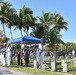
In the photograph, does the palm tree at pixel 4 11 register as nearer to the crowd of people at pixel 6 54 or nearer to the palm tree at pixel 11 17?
the palm tree at pixel 11 17

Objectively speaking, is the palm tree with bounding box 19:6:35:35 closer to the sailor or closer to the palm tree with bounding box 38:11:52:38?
the palm tree with bounding box 38:11:52:38

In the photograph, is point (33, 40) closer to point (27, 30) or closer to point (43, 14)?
point (27, 30)

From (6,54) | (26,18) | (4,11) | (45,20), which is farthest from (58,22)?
(6,54)

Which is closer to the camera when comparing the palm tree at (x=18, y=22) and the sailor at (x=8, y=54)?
the sailor at (x=8, y=54)

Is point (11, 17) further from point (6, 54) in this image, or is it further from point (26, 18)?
point (6, 54)

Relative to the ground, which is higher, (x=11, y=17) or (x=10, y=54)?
(x=11, y=17)

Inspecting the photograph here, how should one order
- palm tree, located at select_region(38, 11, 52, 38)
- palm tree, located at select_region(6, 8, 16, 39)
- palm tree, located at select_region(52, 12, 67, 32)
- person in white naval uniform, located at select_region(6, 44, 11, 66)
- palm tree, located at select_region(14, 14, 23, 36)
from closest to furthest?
person in white naval uniform, located at select_region(6, 44, 11, 66)
palm tree, located at select_region(6, 8, 16, 39)
palm tree, located at select_region(14, 14, 23, 36)
palm tree, located at select_region(38, 11, 52, 38)
palm tree, located at select_region(52, 12, 67, 32)

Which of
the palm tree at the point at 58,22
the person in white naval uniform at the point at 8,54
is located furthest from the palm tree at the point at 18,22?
the person in white naval uniform at the point at 8,54

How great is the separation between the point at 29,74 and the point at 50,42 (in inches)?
1903

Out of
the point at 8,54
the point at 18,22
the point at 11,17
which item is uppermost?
the point at 11,17

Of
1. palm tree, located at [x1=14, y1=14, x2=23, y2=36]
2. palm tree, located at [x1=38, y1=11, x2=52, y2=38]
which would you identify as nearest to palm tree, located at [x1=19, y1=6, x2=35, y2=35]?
palm tree, located at [x1=14, y1=14, x2=23, y2=36]

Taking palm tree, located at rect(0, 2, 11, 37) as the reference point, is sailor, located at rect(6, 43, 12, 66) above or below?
below

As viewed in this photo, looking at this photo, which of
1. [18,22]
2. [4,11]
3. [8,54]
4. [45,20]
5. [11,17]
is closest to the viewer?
[8,54]

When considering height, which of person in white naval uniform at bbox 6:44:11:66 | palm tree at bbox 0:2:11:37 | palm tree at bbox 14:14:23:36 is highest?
palm tree at bbox 0:2:11:37
